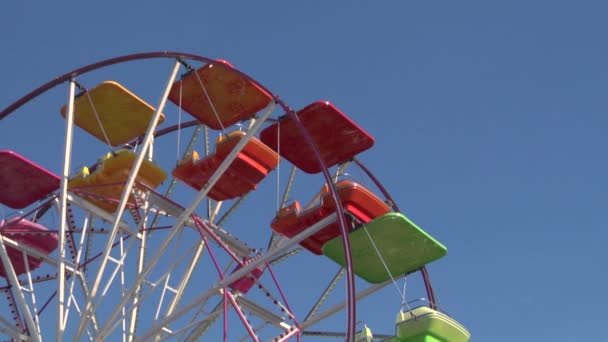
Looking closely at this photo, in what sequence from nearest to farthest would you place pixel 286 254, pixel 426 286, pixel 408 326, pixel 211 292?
1. pixel 408 326
2. pixel 211 292
3. pixel 426 286
4. pixel 286 254

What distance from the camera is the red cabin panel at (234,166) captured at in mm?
19812

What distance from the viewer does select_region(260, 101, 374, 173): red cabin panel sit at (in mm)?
18953

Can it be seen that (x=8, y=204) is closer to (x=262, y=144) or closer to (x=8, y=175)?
(x=8, y=175)

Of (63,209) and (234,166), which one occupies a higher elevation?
(234,166)

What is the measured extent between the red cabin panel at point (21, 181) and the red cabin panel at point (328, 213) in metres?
4.82

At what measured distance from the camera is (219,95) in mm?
19984

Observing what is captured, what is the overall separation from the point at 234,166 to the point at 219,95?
1.30 metres

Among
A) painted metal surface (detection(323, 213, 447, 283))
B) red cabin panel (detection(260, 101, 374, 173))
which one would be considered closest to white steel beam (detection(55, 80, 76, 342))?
red cabin panel (detection(260, 101, 374, 173))

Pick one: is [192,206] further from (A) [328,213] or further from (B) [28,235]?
(B) [28,235]

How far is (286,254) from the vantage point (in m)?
21.1

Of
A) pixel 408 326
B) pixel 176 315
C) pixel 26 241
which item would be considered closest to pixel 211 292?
pixel 176 315

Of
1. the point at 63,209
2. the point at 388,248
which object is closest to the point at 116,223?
the point at 63,209

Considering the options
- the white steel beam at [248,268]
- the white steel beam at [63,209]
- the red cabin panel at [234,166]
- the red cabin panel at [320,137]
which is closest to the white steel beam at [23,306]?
the white steel beam at [63,209]

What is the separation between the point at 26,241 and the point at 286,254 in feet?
16.3
